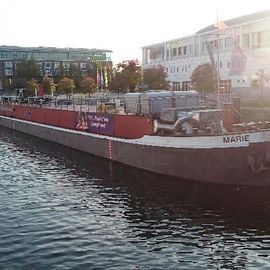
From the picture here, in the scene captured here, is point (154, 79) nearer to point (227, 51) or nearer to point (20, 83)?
point (227, 51)

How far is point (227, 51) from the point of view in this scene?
3150 inches

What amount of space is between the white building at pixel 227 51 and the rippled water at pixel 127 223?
110 feet

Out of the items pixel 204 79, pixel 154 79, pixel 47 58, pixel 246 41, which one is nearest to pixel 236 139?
pixel 204 79

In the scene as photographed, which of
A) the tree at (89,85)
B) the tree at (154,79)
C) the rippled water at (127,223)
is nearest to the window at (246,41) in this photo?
the tree at (154,79)

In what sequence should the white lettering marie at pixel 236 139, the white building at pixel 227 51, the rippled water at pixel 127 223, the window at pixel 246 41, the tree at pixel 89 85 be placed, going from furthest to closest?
→ the tree at pixel 89 85 < the window at pixel 246 41 < the white building at pixel 227 51 < the white lettering marie at pixel 236 139 < the rippled water at pixel 127 223

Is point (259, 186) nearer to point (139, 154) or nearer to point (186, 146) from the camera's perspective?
point (186, 146)

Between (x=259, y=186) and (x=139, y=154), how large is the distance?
846 cm

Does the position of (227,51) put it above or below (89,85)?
above

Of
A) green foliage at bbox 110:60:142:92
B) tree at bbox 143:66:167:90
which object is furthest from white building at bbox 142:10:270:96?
green foliage at bbox 110:60:142:92

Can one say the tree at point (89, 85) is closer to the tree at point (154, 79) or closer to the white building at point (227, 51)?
the white building at point (227, 51)

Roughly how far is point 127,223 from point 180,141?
298 inches

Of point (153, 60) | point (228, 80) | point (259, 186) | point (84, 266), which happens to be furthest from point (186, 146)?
point (153, 60)

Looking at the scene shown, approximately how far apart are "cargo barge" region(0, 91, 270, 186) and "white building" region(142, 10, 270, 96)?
994 inches

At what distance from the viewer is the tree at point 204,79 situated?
68.2 meters
